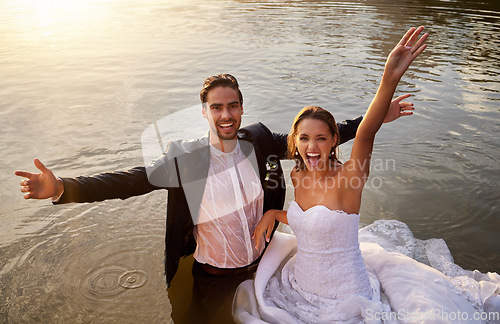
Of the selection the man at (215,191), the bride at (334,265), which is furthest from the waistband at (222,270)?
the bride at (334,265)

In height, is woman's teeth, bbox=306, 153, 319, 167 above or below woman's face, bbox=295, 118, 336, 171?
below

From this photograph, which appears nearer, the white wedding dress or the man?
the white wedding dress

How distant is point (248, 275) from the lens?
3.63 metres

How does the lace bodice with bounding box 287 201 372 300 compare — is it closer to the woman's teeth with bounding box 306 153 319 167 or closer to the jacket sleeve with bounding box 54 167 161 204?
the woman's teeth with bounding box 306 153 319 167

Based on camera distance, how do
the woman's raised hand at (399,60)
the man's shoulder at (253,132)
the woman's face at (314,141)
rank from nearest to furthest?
the woman's raised hand at (399,60)
the woman's face at (314,141)
the man's shoulder at (253,132)

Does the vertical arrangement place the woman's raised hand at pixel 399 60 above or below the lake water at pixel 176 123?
above

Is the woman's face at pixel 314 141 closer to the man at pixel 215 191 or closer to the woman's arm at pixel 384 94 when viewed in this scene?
the woman's arm at pixel 384 94

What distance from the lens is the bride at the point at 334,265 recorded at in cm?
284

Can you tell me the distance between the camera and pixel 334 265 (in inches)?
117

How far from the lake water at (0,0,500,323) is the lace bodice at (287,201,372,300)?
1.65 m

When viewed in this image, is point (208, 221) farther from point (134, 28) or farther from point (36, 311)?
point (134, 28)

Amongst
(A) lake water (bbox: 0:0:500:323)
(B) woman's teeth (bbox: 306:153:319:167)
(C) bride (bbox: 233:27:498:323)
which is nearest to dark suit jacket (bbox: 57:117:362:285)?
(C) bride (bbox: 233:27:498:323)

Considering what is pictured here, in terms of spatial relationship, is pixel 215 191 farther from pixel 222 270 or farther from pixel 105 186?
pixel 105 186

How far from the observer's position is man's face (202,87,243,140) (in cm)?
337
